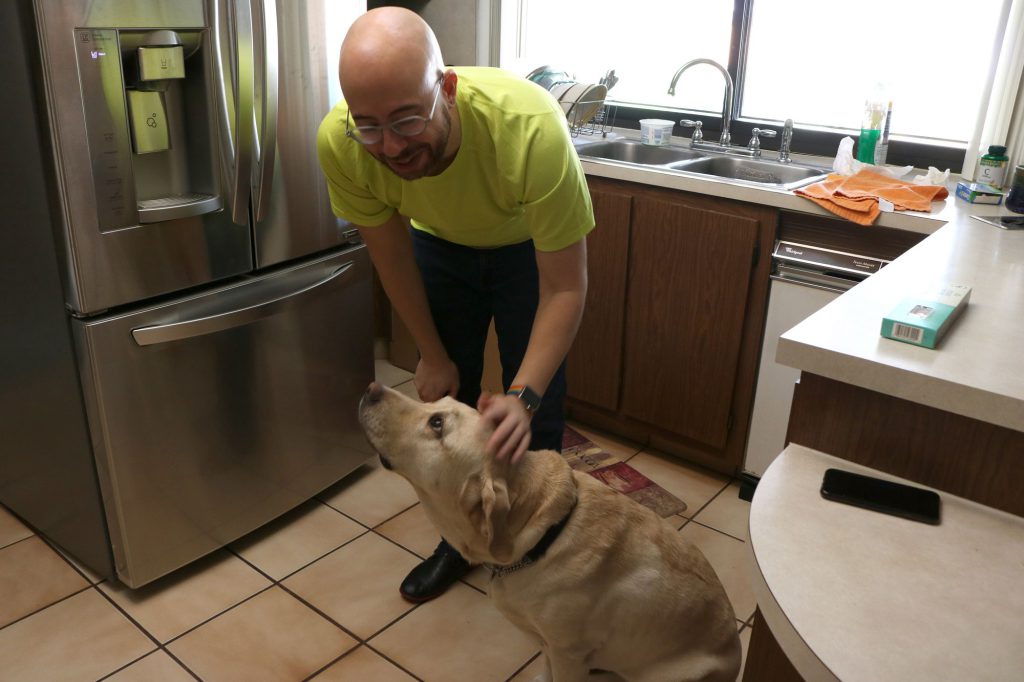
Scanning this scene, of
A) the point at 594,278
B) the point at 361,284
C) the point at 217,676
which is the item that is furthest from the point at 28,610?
the point at 594,278

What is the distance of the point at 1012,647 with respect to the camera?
88 centimetres

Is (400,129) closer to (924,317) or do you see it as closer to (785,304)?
(924,317)

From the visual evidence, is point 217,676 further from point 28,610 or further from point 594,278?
point 594,278

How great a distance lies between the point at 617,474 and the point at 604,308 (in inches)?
20.1

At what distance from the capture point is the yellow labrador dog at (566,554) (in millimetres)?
1284

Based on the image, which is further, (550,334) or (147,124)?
(147,124)

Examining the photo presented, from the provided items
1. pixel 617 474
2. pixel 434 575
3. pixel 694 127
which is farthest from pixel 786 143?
pixel 434 575

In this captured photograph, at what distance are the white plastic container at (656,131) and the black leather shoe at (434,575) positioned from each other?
155 centimetres

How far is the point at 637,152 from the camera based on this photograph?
2.92 m

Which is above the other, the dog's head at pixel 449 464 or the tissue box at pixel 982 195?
the tissue box at pixel 982 195

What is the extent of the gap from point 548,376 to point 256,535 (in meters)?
1.20

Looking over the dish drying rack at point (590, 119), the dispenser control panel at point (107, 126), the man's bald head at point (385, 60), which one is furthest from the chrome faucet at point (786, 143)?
the dispenser control panel at point (107, 126)

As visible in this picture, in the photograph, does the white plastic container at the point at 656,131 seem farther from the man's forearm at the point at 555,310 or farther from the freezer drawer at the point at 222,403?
the man's forearm at the point at 555,310

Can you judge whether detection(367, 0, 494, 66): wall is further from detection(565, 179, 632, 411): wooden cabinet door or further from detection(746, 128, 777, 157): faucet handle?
detection(746, 128, 777, 157): faucet handle
